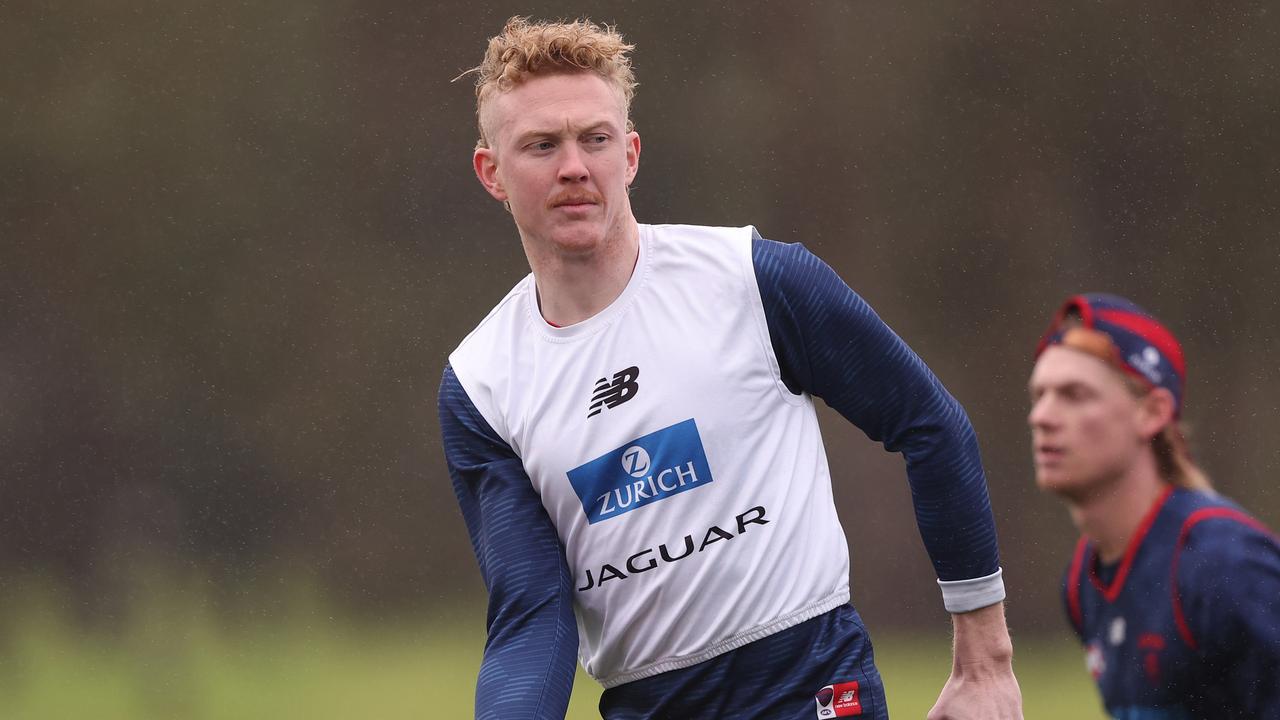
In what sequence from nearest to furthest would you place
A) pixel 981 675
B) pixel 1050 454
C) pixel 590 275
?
pixel 1050 454, pixel 981 675, pixel 590 275

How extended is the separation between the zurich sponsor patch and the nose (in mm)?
525

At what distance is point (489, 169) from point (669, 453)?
30.8 inches

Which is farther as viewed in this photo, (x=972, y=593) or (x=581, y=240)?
(x=581, y=240)

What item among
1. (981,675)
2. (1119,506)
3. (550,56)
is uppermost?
(550,56)

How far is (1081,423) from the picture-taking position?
97 centimetres

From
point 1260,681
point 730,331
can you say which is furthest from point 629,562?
point 1260,681

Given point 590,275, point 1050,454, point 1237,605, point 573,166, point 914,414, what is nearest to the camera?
point 1050,454

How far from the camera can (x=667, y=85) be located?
9539 mm

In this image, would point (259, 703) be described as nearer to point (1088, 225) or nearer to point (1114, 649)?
point (1088, 225)

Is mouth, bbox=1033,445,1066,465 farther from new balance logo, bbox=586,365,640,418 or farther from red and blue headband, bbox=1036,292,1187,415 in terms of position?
new balance logo, bbox=586,365,640,418

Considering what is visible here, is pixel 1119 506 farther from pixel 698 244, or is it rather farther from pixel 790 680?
pixel 698 244

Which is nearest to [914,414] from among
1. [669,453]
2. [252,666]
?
[669,453]

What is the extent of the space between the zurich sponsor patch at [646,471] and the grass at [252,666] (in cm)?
529

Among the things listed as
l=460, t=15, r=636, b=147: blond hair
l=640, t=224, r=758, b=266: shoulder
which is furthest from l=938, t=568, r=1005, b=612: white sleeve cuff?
l=460, t=15, r=636, b=147: blond hair
